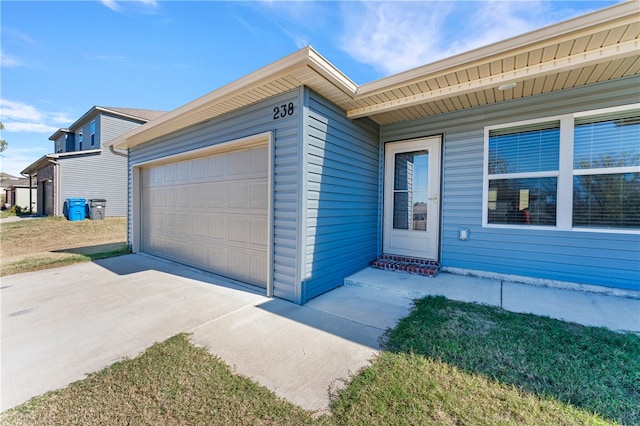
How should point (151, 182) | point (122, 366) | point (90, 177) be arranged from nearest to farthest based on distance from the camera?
point (122, 366)
point (151, 182)
point (90, 177)

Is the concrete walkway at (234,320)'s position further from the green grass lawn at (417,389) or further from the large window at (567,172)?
the large window at (567,172)

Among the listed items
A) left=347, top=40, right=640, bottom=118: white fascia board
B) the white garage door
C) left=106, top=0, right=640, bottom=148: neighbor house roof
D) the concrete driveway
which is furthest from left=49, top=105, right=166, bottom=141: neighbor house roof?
left=347, top=40, right=640, bottom=118: white fascia board

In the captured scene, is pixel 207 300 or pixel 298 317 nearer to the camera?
pixel 298 317

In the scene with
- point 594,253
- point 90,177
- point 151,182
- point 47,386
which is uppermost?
point 90,177

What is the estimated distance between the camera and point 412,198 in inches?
184

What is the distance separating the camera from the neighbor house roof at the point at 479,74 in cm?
237

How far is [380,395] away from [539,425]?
0.87 m

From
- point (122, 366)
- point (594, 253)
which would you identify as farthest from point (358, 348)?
point (594, 253)

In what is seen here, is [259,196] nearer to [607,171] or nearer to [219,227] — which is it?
[219,227]

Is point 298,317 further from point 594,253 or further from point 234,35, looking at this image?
point 234,35

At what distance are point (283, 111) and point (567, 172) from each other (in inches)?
157

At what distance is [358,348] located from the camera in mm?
2297

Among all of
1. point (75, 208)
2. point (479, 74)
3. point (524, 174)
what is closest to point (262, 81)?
point (479, 74)

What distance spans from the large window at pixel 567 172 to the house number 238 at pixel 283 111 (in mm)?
3083
